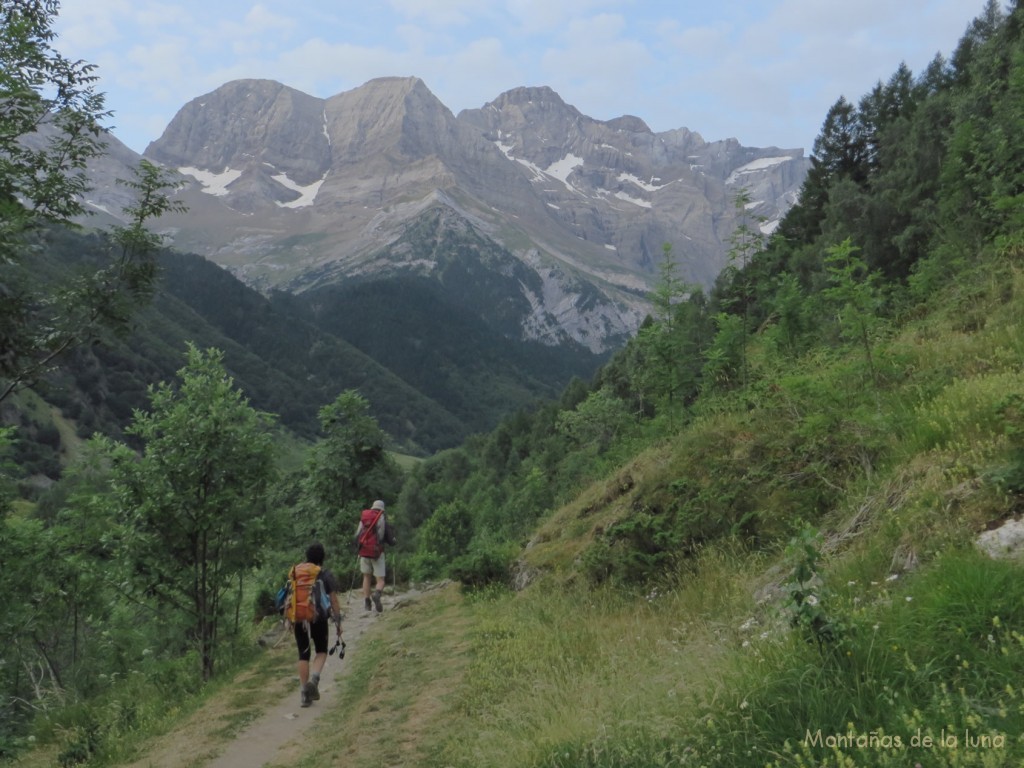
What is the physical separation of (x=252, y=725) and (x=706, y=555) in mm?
6824

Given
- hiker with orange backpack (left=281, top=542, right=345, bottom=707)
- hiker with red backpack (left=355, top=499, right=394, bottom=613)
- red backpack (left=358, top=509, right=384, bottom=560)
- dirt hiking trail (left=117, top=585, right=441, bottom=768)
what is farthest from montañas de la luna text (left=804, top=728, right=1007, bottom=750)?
red backpack (left=358, top=509, right=384, bottom=560)

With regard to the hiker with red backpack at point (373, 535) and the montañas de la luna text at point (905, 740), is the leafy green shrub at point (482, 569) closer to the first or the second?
the hiker with red backpack at point (373, 535)

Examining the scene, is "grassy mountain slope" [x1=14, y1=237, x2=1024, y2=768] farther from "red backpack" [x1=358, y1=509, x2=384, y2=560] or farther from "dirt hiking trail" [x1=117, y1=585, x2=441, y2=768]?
"red backpack" [x1=358, y1=509, x2=384, y2=560]

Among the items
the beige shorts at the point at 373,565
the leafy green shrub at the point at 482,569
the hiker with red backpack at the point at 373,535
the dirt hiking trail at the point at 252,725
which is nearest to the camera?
the dirt hiking trail at the point at 252,725

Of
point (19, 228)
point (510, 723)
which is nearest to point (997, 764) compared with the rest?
point (510, 723)

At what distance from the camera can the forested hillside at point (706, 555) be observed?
4.27 m

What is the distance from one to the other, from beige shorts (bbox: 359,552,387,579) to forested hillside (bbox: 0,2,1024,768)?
1491 millimetres

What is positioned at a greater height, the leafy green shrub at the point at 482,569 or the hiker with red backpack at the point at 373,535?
the hiker with red backpack at the point at 373,535

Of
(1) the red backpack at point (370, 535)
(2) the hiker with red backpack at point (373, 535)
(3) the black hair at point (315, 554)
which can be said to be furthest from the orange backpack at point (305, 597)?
(1) the red backpack at point (370, 535)

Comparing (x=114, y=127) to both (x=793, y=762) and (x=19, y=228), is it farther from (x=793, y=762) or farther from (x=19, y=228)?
(x=793, y=762)

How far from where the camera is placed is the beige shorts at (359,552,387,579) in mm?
15836

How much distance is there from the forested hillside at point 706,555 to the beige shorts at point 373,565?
1.49 metres

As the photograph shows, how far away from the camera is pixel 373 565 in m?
15.9

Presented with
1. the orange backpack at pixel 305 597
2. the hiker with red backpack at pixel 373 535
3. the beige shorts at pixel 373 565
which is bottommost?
the beige shorts at pixel 373 565
